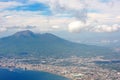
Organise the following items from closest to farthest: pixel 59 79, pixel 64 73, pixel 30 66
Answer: pixel 59 79 → pixel 64 73 → pixel 30 66

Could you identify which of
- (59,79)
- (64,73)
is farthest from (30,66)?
(59,79)

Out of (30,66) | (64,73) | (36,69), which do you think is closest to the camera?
(64,73)

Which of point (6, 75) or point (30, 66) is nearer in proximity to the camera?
point (6, 75)

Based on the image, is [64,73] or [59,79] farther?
[64,73]

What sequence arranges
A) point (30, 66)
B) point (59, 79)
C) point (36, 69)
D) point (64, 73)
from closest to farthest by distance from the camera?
point (59, 79) < point (64, 73) < point (36, 69) < point (30, 66)

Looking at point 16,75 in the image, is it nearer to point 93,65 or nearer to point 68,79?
point 68,79

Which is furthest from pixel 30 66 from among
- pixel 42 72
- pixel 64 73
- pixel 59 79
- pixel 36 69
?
pixel 59 79

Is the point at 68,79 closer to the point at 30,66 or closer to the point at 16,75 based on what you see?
the point at 16,75
